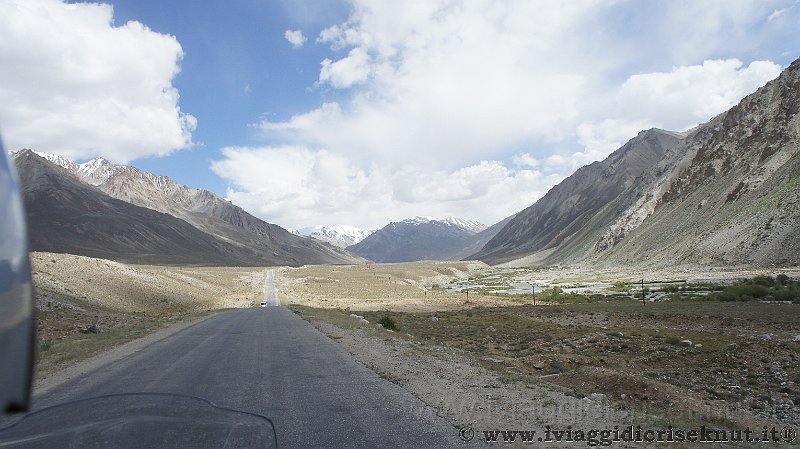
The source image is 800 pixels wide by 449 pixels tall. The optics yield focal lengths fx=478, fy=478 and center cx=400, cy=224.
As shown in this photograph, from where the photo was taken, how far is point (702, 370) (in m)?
14.8

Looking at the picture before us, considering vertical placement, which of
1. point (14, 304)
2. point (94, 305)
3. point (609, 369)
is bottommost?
point (609, 369)

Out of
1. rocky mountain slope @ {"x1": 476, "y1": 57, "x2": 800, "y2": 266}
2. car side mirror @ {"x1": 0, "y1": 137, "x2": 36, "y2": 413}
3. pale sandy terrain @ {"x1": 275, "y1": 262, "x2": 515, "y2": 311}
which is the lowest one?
pale sandy terrain @ {"x1": 275, "y1": 262, "x2": 515, "y2": 311}

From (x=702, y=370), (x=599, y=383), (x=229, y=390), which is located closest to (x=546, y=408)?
(x=599, y=383)

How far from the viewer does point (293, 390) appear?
33.6 feet

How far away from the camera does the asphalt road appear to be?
7.36 m

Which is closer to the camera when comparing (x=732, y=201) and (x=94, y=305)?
(x=94, y=305)

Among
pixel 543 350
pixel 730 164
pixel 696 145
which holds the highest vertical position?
pixel 696 145

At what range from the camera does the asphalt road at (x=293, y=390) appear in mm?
7355

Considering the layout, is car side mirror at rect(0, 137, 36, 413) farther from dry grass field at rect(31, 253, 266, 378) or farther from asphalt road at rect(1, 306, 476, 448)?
dry grass field at rect(31, 253, 266, 378)

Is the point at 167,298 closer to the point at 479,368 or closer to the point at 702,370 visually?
the point at 479,368

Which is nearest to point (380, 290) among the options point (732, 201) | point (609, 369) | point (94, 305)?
point (94, 305)

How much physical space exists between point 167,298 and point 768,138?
113092mm

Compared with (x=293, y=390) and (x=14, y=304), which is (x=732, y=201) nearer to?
(x=293, y=390)

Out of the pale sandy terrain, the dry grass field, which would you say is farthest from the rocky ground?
the pale sandy terrain
